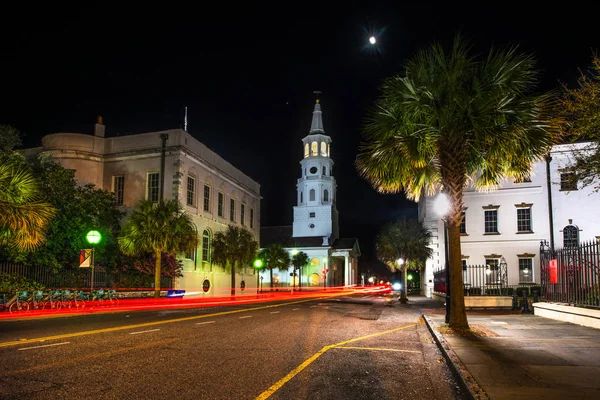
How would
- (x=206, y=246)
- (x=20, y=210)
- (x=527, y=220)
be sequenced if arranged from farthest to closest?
(x=206, y=246), (x=527, y=220), (x=20, y=210)

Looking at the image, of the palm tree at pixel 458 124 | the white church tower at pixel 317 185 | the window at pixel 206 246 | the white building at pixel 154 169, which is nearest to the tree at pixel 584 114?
the palm tree at pixel 458 124

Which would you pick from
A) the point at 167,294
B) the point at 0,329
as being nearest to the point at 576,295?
the point at 0,329

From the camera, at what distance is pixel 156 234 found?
28.5 m

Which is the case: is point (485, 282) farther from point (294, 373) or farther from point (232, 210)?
point (294, 373)

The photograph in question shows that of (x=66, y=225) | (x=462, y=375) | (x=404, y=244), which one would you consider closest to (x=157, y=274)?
(x=66, y=225)

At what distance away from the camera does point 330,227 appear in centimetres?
8544

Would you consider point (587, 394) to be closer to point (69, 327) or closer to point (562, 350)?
point (562, 350)

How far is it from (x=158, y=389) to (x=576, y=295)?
13716 mm

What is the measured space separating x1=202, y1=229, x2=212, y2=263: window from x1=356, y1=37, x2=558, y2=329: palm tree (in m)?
28.8

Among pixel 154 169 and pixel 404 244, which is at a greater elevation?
pixel 154 169

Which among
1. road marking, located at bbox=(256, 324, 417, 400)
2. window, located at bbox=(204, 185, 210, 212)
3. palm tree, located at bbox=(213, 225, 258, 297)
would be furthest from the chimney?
road marking, located at bbox=(256, 324, 417, 400)

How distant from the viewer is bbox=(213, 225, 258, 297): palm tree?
42219 mm

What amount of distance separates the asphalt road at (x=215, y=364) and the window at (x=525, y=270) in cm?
2588

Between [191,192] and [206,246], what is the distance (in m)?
5.15
